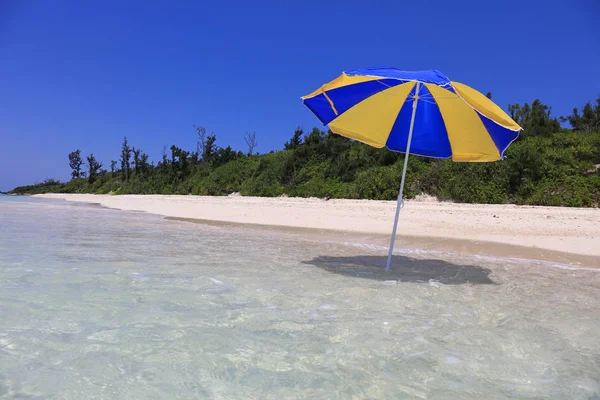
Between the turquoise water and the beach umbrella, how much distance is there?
1.57 m

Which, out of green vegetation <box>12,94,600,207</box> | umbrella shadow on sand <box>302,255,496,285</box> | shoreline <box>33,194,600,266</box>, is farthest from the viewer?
green vegetation <box>12,94,600,207</box>

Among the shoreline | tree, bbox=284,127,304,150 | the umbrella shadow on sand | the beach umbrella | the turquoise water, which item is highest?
tree, bbox=284,127,304,150

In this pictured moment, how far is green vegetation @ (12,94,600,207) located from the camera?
14.3 meters

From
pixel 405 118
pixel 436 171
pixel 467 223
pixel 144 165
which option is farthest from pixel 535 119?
pixel 144 165

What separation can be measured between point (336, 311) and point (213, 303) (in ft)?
3.33

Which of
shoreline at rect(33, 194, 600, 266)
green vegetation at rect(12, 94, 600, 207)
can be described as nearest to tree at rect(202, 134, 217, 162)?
green vegetation at rect(12, 94, 600, 207)

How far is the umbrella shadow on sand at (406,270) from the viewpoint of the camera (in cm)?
459

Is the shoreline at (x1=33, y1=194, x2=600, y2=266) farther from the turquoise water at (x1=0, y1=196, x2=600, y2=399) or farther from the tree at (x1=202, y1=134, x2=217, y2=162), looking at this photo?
the tree at (x1=202, y1=134, x2=217, y2=162)

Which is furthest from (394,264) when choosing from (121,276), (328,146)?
(328,146)

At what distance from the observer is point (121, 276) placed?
384cm

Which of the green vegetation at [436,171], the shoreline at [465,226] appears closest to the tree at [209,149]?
the green vegetation at [436,171]

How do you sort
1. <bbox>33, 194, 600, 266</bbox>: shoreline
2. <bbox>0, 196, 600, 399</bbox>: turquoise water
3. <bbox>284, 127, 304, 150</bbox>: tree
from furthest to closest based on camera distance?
1. <bbox>284, 127, 304, 150</bbox>: tree
2. <bbox>33, 194, 600, 266</bbox>: shoreline
3. <bbox>0, 196, 600, 399</bbox>: turquoise water

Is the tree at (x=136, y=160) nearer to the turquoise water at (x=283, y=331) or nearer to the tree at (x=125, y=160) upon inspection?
the tree at (x=125, y=160)

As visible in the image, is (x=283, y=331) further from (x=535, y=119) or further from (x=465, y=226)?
(x=535, y=119)
